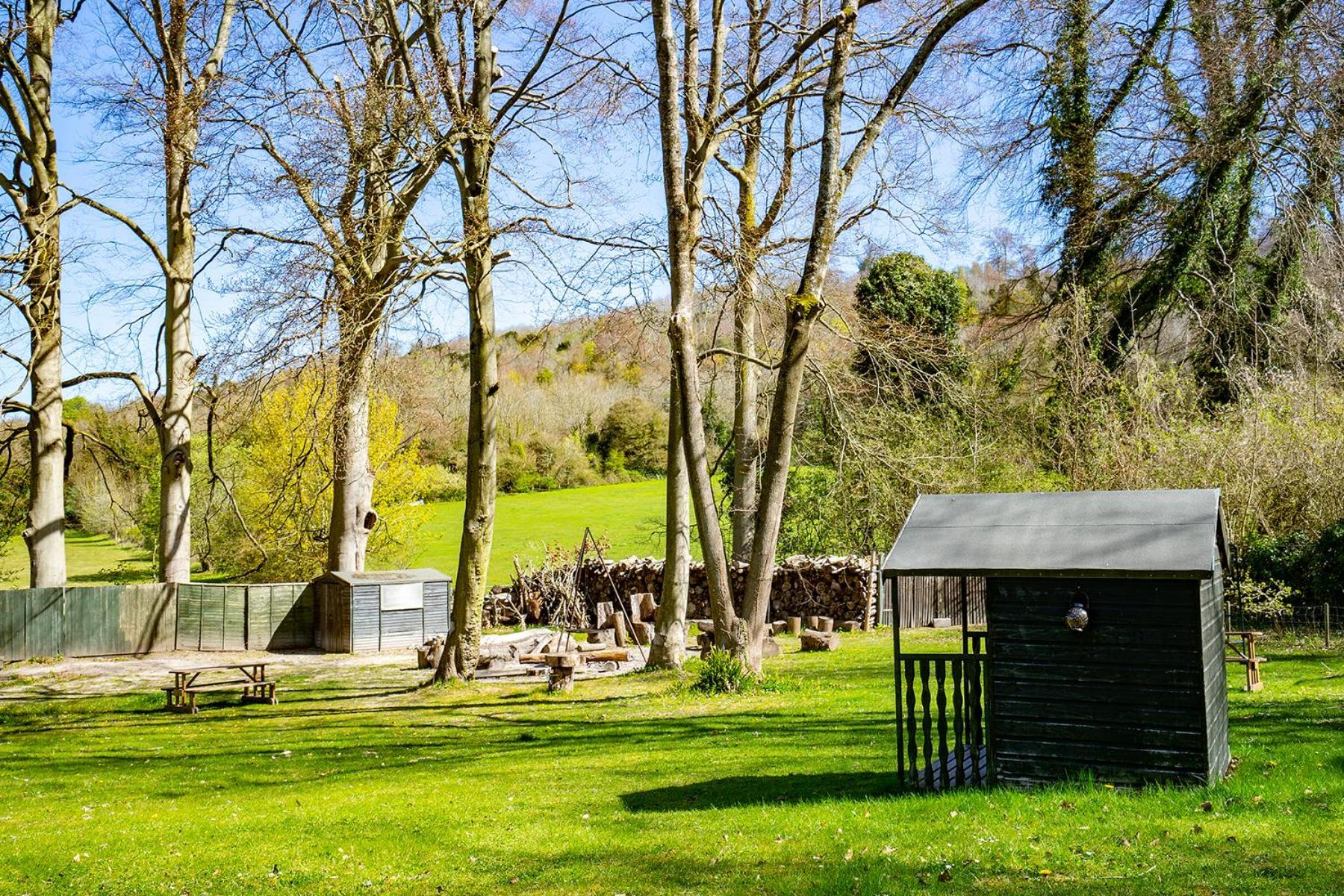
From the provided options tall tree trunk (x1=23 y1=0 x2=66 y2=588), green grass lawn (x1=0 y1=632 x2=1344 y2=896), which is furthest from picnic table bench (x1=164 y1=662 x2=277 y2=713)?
tall tree trunk (x1=23 y1=0 x2=66 y2=588)

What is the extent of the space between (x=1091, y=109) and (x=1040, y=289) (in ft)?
13.9

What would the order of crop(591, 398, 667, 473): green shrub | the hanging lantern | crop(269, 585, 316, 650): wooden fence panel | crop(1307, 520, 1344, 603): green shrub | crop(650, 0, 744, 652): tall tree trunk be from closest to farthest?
the hanging lantern < crop(650, 0, 744, 652): tall tree trunk < crop(1307, 520, 1344, 603): green shrub < crop(269, 585, 316, 650): wooden fence panel < crop(591, 398, 667, 473): green shrub

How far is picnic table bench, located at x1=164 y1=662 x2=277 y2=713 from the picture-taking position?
49.5 ft

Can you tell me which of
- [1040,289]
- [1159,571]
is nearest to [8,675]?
[1159,571]

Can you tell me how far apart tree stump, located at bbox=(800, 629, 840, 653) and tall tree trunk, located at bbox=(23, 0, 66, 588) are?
14.4 m

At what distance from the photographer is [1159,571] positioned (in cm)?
650

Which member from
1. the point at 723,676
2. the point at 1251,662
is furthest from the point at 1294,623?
the point at 723,676

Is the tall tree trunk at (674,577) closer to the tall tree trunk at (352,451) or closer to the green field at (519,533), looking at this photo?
the tall tree trunk at (352,451)

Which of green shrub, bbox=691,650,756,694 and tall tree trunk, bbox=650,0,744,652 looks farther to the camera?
tall tree trunk, bbox=650,0,744,652

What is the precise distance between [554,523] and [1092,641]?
129ft

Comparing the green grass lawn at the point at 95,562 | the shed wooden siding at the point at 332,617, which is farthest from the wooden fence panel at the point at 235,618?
the green grass lawn at the point at 95,562

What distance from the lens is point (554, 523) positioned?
45312 millimetres

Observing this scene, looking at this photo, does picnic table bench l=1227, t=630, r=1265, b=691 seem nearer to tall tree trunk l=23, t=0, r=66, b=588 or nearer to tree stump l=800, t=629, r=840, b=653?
tree stump l=800, t=629, r=840, b=653

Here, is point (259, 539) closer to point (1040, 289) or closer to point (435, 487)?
point (435, 487)
